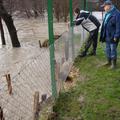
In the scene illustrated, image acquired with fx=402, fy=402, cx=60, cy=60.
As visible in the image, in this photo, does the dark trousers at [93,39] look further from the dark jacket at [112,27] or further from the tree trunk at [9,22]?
the tree trunk at [9,22]

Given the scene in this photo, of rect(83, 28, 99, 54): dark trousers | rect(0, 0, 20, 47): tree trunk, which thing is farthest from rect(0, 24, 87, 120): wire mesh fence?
rect(0, 0, 20, 47): tree trunk

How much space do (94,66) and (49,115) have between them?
4.32 meters

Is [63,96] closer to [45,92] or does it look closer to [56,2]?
[45,92]

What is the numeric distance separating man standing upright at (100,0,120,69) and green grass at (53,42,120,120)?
48cm

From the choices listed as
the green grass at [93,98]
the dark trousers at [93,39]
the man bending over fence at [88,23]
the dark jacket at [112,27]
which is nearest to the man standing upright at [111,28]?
the dark jacket at [112,27]

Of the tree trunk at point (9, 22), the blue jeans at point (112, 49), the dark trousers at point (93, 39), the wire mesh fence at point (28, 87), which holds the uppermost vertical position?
the wire mesh fence at point (28, 87)

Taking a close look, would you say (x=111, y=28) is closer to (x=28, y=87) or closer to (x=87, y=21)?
(x=87, y=21)

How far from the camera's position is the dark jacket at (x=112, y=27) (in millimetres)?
9195

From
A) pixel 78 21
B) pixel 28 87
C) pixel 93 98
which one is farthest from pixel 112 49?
pixel 28 87

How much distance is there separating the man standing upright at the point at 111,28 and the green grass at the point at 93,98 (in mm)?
479

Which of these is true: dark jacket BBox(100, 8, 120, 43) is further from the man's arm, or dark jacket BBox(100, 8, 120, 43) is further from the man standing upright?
the man's arm

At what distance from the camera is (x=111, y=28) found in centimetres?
938

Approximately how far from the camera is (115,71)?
9.24m

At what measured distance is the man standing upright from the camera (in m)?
9.23
